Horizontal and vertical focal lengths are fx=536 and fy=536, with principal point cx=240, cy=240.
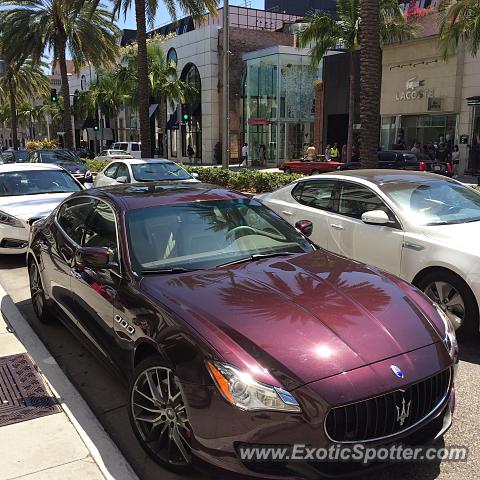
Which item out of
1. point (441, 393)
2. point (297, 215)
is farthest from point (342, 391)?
point (297, 215)

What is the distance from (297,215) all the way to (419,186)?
1.62 metres

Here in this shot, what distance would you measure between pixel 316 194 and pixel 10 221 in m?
4.79

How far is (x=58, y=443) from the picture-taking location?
3350 millimetres

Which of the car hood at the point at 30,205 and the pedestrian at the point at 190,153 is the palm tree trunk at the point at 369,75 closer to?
the car hood at the point at 30,205

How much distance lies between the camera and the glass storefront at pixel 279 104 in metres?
38.1

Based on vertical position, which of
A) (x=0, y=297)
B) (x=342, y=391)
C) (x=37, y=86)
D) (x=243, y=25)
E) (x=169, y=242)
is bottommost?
(x=0, y=297)

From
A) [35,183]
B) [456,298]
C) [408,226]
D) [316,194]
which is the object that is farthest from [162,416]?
[35,183]

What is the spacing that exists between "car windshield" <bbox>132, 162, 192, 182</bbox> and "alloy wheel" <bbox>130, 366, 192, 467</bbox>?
32.2 ft

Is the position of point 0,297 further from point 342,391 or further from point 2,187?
point 342,391

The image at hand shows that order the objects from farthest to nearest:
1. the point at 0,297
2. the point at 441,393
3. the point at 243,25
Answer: the point at 243,25
the point at 0,297
the point at 441,393

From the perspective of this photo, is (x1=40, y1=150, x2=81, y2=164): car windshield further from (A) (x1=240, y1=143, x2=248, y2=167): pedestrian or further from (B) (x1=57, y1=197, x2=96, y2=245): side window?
(A) (x1=240, y1=143, x2=248, y2=167): pedestrian

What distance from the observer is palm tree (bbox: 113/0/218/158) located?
18656 mm

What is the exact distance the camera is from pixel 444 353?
2.93 meters

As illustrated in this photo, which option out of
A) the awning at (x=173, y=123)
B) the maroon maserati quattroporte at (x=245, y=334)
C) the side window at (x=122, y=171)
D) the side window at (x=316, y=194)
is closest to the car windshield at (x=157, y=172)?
the side window at (x=122, y=171)
